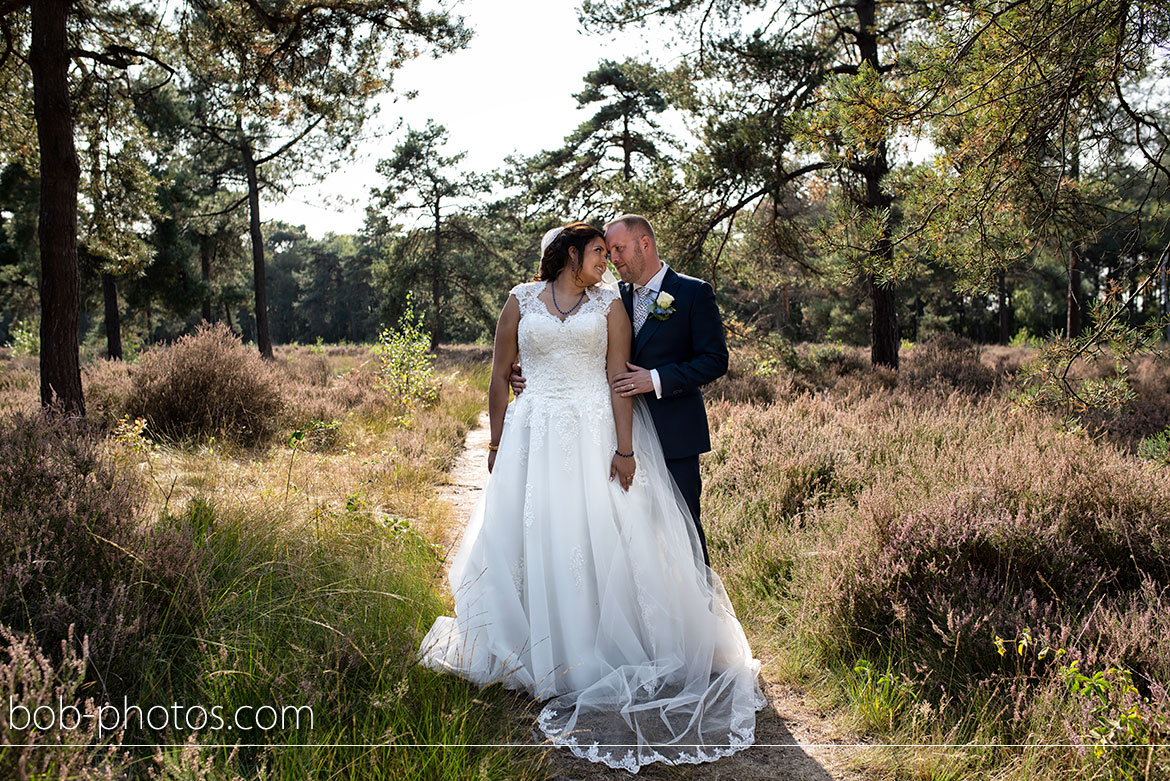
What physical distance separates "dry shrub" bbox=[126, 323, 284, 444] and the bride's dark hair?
224 inches

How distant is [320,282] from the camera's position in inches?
2655

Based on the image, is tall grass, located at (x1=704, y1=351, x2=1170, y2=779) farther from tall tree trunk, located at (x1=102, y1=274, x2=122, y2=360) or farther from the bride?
tall tree trunk, located at (x1=102, y1=274, x2=122, y2=360)

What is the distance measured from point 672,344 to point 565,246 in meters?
0.81

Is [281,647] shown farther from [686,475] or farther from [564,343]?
[686,475]

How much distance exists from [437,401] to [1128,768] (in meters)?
11.5

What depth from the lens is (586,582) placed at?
3.44 meters

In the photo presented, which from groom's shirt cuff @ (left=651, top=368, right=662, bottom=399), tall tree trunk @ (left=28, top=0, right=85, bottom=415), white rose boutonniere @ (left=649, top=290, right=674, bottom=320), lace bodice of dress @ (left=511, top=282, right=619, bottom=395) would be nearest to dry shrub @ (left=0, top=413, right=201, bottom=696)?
lace bodice of dress @ (left=511, top=282, right=619, bottom=395)

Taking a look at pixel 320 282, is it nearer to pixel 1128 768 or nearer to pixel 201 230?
pixel 201 230

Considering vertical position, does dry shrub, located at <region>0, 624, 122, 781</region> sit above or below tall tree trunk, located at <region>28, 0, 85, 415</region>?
Answer: below

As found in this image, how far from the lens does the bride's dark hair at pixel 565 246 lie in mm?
3637

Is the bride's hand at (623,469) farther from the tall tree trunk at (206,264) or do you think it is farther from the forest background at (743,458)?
the tall tree trunk at (206,264)

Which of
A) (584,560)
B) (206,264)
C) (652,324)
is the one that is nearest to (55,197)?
(652,324)

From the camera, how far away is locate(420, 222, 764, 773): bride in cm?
316

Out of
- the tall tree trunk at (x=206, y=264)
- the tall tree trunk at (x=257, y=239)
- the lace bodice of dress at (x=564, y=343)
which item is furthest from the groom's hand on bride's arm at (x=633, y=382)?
the tall tree trunk at (x=206, y=264)
